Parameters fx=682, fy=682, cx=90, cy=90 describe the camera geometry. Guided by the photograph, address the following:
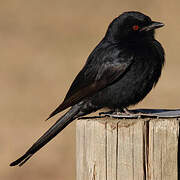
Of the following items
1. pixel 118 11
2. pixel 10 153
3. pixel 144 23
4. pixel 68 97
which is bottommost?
pixel 10 153

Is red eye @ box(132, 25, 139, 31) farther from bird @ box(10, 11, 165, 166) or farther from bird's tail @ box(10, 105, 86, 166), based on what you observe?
bird's tail @ box(10, 105, 86, 166)

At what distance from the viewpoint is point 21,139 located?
10.2m

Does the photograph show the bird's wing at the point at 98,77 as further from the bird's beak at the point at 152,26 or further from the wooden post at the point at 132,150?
the wooden post at the point at 132,150

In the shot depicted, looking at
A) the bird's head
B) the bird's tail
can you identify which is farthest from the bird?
the bird's head

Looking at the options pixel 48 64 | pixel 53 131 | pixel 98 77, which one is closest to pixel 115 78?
pixel 98 77

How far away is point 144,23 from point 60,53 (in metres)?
7.12

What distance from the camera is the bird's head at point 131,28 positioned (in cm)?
669

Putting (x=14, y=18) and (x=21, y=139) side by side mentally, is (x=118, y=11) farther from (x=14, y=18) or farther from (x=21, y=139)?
(x=21, y=139)

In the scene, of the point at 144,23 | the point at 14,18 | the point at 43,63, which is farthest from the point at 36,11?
the point at 144,23

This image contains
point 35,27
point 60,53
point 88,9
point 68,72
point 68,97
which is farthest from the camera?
point 88,9

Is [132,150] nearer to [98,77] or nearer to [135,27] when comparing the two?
[98,77]

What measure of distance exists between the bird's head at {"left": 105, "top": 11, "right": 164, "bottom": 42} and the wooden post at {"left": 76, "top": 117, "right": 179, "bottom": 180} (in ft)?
8.11

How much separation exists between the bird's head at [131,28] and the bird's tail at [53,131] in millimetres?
866

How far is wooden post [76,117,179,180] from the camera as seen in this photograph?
4113mm
